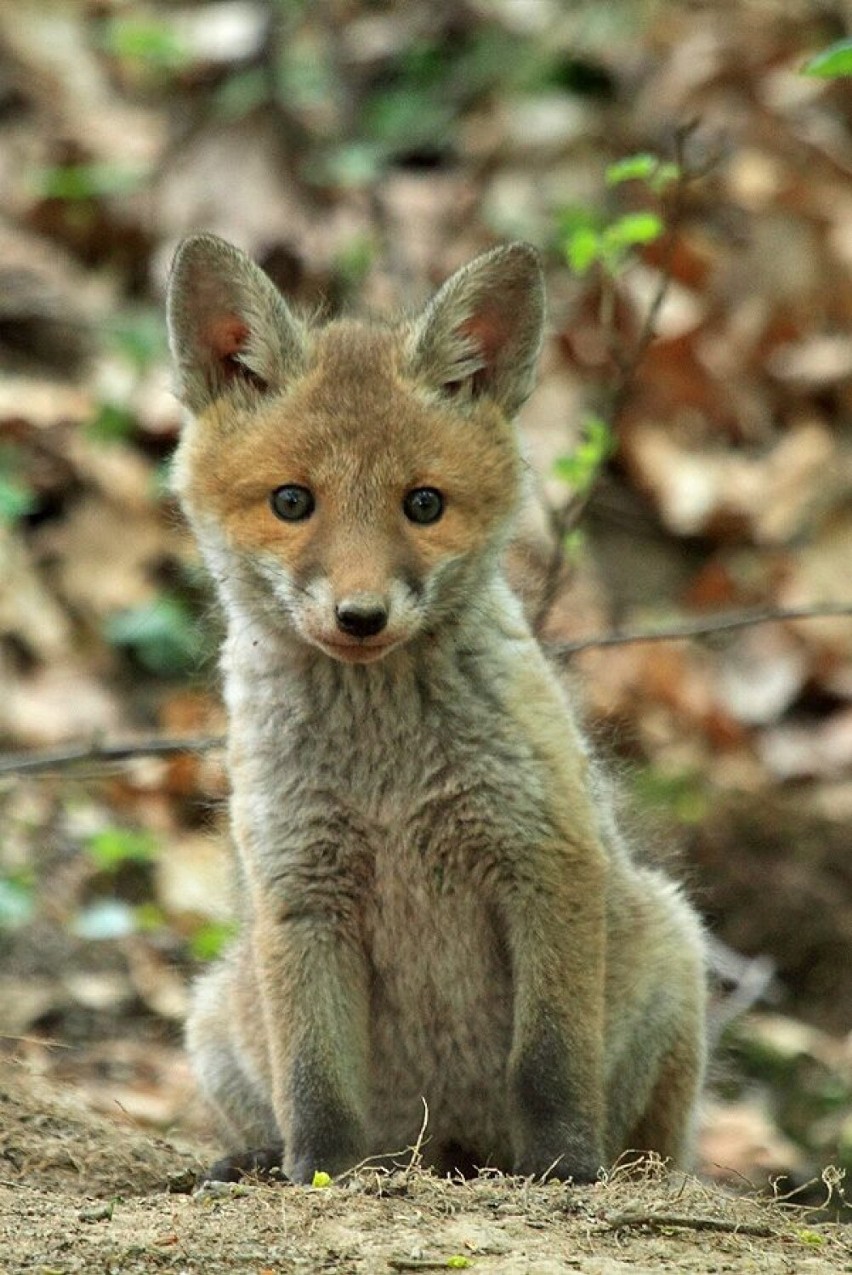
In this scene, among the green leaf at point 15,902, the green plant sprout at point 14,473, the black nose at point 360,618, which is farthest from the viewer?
the green plant sprout at point 14,473

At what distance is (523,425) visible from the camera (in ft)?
37.4

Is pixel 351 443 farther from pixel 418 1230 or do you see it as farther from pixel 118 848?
pixel 118 848

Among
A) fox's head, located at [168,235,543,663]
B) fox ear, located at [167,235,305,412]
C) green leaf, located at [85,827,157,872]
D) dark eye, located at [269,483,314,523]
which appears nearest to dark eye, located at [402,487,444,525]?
fox's head, located at [168,235,543,663]

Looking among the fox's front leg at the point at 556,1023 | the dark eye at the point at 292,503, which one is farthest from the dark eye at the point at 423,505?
the fox's front leg at the point at 556,1023

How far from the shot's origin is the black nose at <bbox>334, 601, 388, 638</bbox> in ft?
16.0

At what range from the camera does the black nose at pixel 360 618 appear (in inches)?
192

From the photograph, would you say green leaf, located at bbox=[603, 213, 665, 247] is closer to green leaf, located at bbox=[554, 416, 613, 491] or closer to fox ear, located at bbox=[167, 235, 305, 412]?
green leaf, located at bbox=[554, 416, 613, 491]

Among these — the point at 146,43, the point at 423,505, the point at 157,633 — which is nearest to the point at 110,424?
the point at 157,633

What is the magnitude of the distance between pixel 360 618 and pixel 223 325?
4.04 ft

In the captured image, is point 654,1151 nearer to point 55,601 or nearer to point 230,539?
point 230,539

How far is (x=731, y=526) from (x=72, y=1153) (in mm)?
6927

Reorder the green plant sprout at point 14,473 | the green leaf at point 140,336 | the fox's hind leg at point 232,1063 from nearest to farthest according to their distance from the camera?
the fox's hind leg at point 232,1063, the green plant sprout at point 14,473, the green leaf at point 140,336

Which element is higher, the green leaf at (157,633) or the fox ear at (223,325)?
the fox ear at (223,325)

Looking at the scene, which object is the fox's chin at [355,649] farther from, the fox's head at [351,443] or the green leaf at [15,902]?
the green leaf at [15,902]
